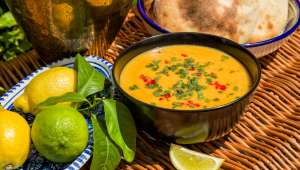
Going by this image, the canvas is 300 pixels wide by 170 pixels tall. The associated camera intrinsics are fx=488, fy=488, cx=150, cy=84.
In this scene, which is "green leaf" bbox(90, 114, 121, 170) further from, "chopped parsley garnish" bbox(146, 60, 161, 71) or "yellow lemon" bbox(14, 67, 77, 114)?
"chopped parsley garnish" bbox(146, 60, 161, 71)

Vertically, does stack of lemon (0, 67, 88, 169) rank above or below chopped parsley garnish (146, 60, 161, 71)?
below

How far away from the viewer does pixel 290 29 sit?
2.01 metres

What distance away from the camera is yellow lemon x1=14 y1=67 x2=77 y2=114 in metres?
1.66

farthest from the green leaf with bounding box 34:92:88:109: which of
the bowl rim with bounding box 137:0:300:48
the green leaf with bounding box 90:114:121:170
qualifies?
the bowl rim with bounding box 137:0:300:48

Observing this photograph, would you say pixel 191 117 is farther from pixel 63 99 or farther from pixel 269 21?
pixel 269 21

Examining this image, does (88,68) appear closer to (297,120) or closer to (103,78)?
(103,78)

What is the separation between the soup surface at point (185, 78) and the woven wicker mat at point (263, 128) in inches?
7.7

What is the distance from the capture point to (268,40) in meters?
1.95

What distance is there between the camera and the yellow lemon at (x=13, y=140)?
56.9 inches

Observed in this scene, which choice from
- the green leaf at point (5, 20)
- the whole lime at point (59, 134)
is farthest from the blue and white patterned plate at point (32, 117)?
the green leaf at point (5, 20)

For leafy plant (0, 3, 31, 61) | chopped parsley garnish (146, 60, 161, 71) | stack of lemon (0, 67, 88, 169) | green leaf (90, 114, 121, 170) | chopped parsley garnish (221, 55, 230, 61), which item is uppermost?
chopped parsley garnish (221, 55, 230, 61)

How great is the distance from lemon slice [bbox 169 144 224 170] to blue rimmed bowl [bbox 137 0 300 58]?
52cm

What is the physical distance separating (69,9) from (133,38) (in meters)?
0.63

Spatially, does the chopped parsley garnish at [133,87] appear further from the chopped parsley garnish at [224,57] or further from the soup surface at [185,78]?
the chopped parsley garnish at [224,57]
